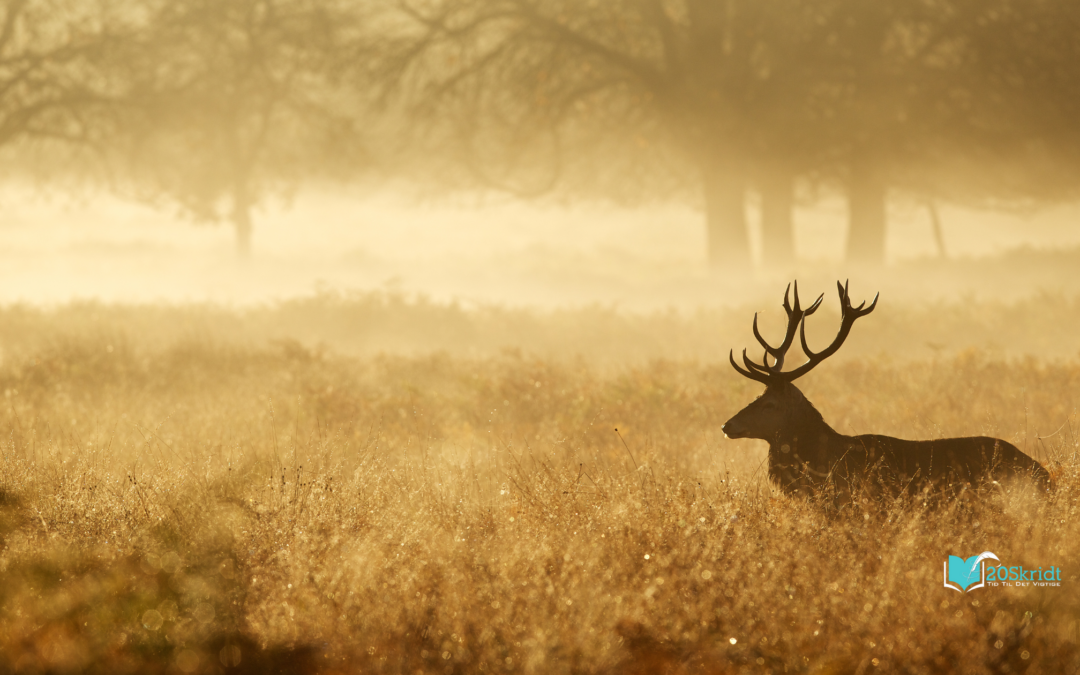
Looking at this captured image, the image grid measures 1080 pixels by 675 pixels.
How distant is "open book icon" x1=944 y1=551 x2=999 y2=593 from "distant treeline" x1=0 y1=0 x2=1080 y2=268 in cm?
1263

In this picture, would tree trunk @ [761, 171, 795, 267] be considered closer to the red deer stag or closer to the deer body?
the red deer stag

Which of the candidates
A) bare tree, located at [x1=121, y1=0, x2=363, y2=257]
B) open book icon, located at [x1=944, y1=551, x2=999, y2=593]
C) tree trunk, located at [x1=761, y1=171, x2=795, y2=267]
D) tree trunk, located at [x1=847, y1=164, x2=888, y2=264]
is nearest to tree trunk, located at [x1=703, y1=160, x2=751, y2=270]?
tree trunk, located at [x1=761, y1=171, x2=795, y2=267]

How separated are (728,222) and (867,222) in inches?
220

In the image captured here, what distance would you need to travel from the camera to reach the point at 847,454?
5184mm

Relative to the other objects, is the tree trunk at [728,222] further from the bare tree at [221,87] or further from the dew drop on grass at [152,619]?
the dew drop on grass at [152,619]

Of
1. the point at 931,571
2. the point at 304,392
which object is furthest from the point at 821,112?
the point at 931,571

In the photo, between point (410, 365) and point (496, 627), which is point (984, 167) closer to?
point (410, 365)

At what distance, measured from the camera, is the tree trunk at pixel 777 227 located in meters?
20.5

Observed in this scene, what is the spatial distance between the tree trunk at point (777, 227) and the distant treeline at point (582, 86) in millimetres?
126

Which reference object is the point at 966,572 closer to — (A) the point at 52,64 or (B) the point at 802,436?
(B) the point at 802,436

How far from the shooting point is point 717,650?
11.8 ft

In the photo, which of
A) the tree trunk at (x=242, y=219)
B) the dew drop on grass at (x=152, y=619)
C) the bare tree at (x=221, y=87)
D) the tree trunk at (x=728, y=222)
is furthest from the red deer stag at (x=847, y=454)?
the tree trunk at (x=242, y=219)

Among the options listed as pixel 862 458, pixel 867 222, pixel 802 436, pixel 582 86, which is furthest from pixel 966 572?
pixel 867 222

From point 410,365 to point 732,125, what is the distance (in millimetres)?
8702
